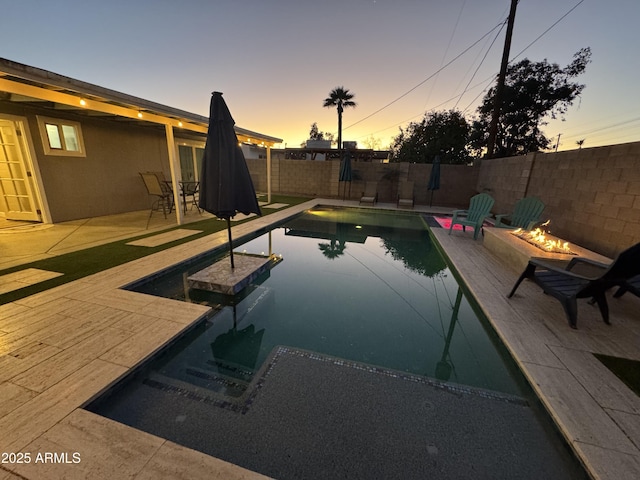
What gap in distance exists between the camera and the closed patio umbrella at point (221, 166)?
3.17 m

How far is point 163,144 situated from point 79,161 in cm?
287

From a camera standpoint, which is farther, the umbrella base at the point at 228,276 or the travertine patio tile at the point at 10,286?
the umbrella base at the point at 228,276

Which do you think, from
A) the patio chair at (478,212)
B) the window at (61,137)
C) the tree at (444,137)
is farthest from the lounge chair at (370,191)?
the window at (61,137)

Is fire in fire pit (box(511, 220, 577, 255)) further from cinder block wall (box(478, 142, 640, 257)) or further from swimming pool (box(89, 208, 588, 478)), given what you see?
swimming pool (box(89, 208, 588, 478))

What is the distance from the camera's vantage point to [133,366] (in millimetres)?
1974

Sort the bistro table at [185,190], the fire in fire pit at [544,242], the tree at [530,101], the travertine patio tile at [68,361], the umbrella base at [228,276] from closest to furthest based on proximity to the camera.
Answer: the travertine patio tile at [68,361]
the umbrella base at [228,276]
the fire in fire pit at [544,242]
the bistro table at [185,190]
the tree at [530,101]

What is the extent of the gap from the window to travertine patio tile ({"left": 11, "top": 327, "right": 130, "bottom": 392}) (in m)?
6.49

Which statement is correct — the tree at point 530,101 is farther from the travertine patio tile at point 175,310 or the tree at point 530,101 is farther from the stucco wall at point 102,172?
the travertine patio tile at point 175,310

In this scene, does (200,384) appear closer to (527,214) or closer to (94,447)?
(94,447)

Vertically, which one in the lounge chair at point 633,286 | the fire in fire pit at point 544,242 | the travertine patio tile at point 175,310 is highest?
the fire in fire pit at point 544,242

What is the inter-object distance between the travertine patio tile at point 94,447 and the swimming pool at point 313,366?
14 cm

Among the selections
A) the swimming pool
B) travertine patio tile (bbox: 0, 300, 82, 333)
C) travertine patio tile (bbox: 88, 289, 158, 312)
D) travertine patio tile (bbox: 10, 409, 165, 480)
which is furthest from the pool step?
travertine patio tile (bbox: 0, 300, 82, 333)

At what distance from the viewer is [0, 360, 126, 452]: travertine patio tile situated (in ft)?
4.67

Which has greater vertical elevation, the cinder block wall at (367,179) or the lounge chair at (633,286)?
the cinder block wall at (367,179)
